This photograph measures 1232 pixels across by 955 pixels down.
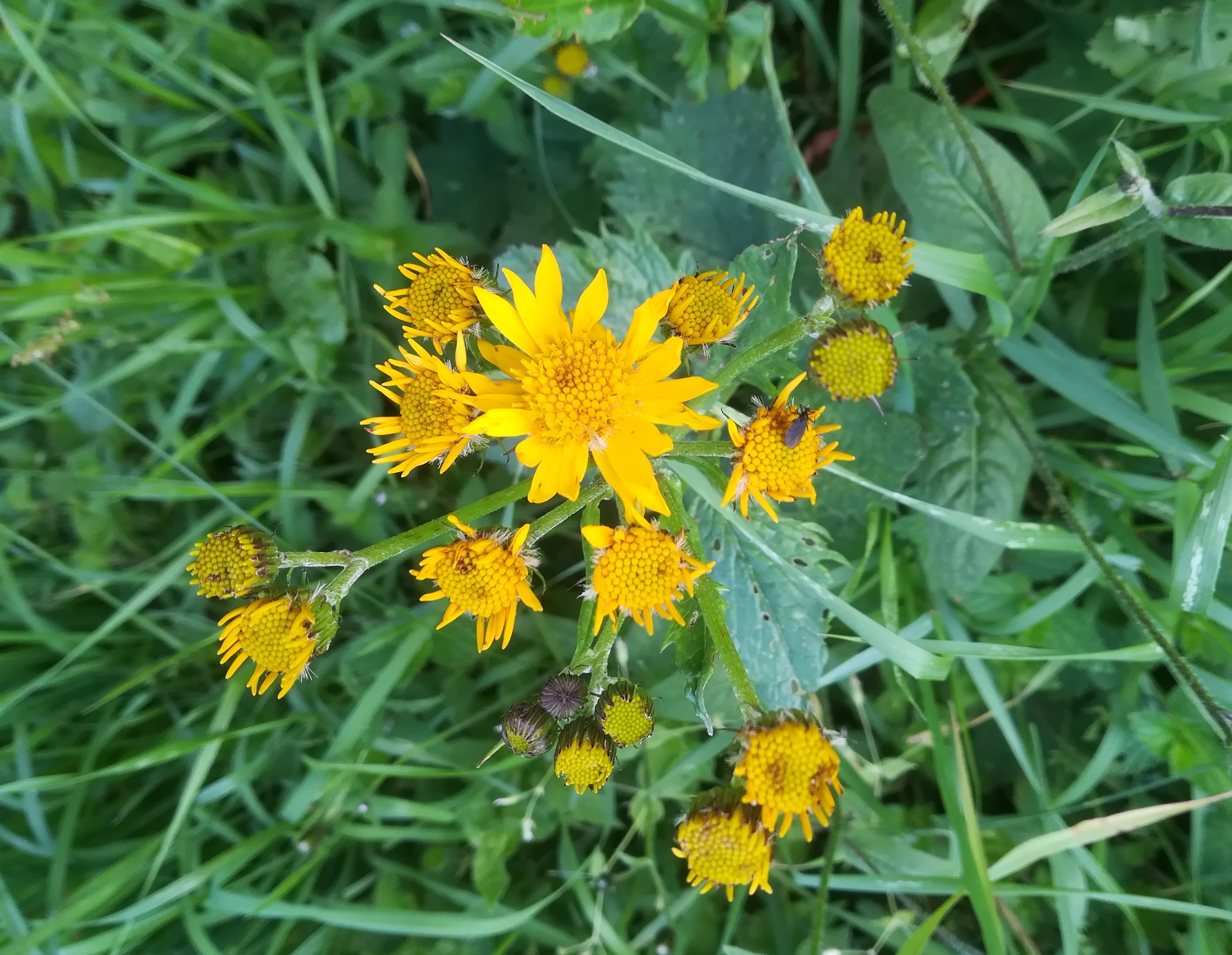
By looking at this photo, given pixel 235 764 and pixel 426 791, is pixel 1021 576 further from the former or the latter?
pixel 235 764

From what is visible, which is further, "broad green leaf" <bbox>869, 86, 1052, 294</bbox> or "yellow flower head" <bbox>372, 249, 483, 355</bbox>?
"broad green leaf" <bbox>869, 86, 1052, 294</bbox>

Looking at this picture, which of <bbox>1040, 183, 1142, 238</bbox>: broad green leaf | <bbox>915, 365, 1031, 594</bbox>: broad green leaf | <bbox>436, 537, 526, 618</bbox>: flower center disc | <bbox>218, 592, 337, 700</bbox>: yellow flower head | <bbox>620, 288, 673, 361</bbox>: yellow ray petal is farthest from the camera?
<bbox>915, 365, 1031, 594</bbox>: broad green leaf

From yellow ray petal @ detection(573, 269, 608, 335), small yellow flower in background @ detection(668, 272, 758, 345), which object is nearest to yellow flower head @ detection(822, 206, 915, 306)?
small yellow flower in background @ detection(668, 272, 758, 345)

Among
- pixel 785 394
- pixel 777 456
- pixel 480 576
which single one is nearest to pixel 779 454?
pixel 777 456

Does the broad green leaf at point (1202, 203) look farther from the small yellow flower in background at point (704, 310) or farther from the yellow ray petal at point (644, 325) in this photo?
the yellow ray petal at point (644, 325)

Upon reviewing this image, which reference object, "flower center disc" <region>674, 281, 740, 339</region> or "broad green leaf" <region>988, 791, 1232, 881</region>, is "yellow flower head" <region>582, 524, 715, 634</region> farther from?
"broad green leaf" <region>988, 791, 1232, 881</region>

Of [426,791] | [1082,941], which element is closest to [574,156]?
[426,791]
